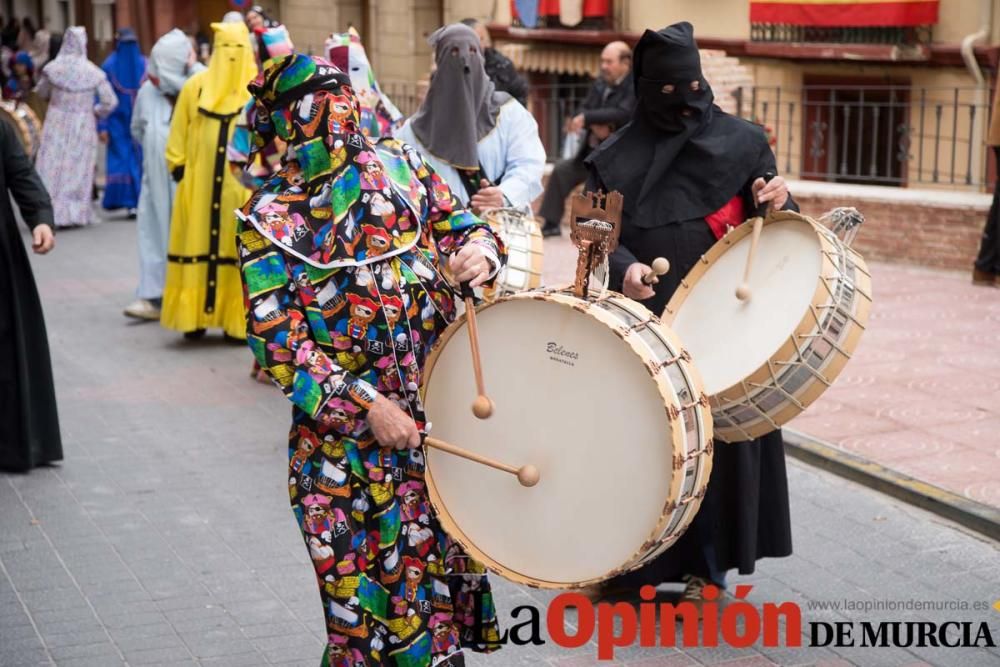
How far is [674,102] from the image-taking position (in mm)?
4938

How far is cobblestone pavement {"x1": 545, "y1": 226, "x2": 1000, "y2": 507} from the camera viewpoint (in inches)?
274

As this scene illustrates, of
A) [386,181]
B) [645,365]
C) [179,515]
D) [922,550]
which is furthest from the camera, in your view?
A: [179,515]

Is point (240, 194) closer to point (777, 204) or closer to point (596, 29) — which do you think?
point (777, 204)

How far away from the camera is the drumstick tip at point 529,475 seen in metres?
3.71

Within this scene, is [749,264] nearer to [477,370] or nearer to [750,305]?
[750,305]

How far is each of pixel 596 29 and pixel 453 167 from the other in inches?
543

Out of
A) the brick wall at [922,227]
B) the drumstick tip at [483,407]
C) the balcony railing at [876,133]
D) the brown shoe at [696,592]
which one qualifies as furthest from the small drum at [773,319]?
the balcony railing at [876,133]

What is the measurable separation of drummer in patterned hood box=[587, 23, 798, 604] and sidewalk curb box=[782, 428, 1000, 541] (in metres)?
1.34

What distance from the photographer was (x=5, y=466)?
278 inches

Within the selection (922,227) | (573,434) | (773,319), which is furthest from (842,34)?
(573,434)

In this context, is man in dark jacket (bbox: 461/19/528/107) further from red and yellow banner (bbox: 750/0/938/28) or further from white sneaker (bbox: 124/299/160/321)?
red and yellow banner (bbox: 750/0/938/28)

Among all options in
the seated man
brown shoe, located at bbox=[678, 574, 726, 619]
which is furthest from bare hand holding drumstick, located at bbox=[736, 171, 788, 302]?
the seated man

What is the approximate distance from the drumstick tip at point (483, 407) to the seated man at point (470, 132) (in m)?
2.66

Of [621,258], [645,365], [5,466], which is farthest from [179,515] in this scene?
[645,365]
